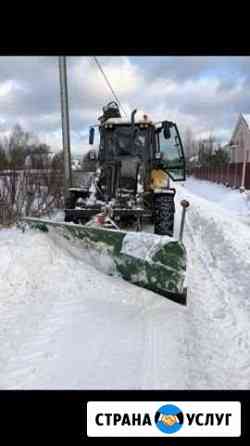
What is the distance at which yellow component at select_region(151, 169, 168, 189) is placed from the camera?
335 inches

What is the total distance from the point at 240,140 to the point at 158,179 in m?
30.1

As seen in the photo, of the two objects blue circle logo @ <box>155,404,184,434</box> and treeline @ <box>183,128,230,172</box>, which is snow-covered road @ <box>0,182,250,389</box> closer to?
blue circle logo @ <box>155,404,184,434</box>

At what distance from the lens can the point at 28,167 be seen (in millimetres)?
8312

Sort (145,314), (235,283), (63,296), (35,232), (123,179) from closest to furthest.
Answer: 1. (145,314)
2. (63,296)
3. (235,283)
4. (35,232)
5. (123,179)

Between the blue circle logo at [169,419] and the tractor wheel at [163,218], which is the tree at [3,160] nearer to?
the tractor wheel at [163,218]

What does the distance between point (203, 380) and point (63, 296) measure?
2013 millimetres

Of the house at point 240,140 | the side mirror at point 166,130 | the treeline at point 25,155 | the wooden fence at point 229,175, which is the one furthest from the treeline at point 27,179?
the house at point 240,140

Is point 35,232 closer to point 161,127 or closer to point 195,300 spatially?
point 195,300

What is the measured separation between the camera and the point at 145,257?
4.61 m

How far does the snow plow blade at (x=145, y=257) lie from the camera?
4395mm

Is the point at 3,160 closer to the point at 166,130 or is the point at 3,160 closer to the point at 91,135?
the point at 91,135

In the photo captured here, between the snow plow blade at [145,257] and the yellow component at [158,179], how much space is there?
3.35 metres

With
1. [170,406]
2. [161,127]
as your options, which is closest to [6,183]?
[161,127]

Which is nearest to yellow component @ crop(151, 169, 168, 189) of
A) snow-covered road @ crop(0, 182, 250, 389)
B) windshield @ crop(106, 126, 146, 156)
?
windshield @ crop(106, 126, 146, 156)
